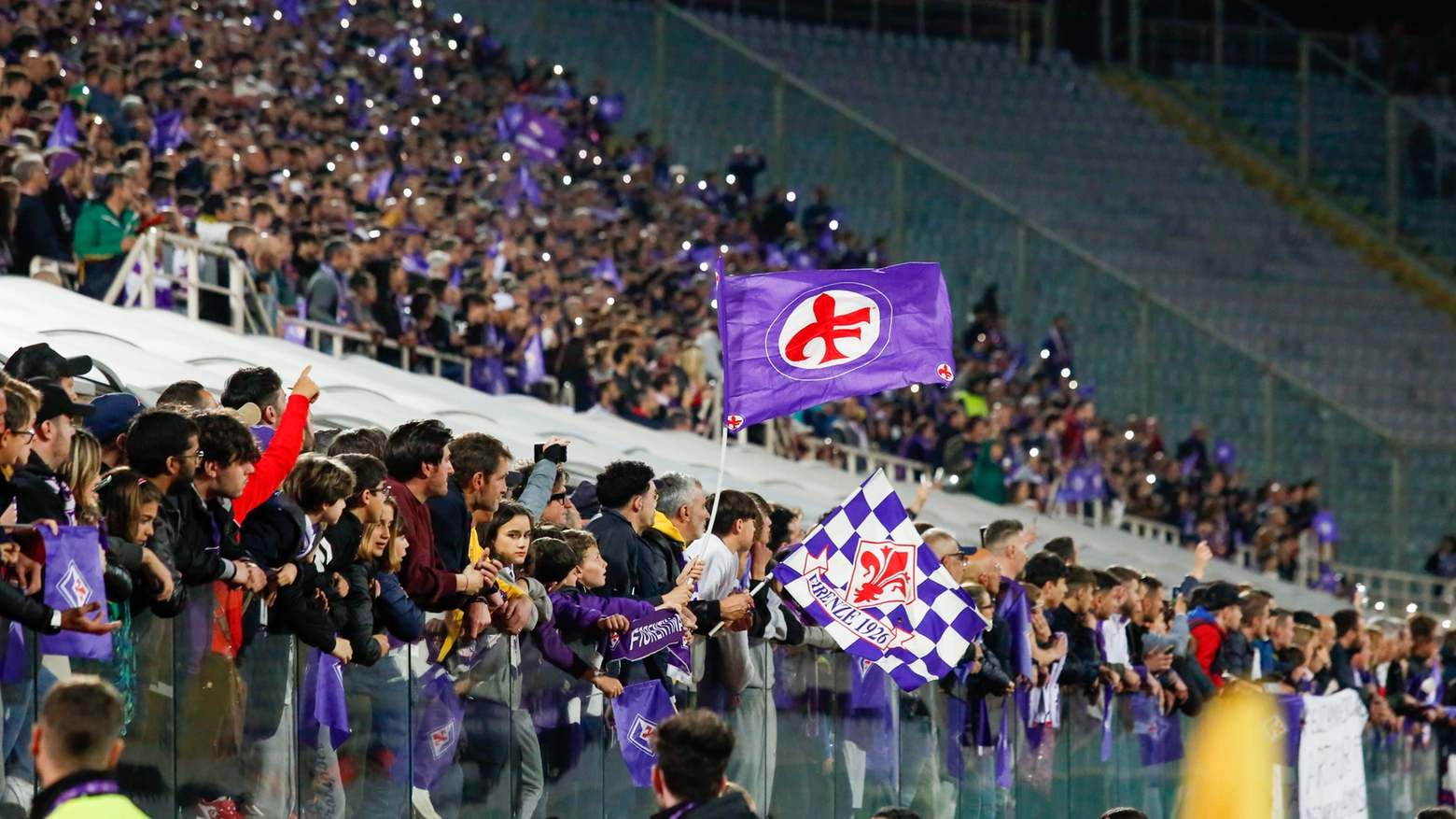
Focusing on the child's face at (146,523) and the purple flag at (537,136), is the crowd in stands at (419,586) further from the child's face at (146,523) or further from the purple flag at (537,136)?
the purple flag at (537,136)

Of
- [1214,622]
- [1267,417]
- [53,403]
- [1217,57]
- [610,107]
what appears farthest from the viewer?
[1217,57]

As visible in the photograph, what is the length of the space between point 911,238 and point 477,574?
19.6 m

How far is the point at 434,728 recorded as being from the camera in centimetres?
696

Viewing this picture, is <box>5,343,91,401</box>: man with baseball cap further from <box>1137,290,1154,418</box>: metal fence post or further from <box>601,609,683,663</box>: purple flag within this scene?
<box>1137,290,1154,418</box>: metal fence post

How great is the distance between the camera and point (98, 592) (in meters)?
5.54

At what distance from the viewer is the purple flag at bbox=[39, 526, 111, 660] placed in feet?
18.0

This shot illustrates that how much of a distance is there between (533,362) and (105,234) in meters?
4.44

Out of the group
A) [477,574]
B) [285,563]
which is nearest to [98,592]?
[285,563]

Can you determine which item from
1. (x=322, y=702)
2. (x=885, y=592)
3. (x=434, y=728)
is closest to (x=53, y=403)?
(x=322, y=702)

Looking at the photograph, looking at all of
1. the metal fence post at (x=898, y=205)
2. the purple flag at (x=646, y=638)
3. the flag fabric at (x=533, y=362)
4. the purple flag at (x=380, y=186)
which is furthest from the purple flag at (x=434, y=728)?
the metal fence post at (x=898, y=205)

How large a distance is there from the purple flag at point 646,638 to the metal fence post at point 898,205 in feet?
60.3

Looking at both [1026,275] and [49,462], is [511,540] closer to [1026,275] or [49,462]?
[49,462]

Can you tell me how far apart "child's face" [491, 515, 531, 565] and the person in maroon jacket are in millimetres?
198

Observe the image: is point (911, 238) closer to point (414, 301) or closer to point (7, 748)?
point (414, 301)
